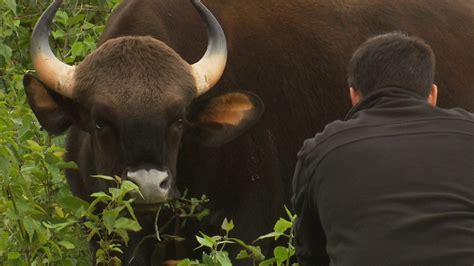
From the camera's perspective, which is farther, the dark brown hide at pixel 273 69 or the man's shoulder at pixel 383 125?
the dark brown hide at pixel 273 69

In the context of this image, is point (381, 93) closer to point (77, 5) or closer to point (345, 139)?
point (345, 139)

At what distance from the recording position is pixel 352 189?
5.06 metres

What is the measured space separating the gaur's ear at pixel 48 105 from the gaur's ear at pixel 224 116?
72 centimetres

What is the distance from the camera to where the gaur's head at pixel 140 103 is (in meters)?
6.57

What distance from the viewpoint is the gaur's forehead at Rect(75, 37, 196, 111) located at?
670 centimetres

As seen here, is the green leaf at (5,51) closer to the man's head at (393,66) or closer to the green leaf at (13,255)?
the green leaf at (13,255)

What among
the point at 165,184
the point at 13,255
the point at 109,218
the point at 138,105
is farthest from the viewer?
the point at 138,105

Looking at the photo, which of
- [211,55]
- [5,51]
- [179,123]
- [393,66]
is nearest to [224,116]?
[211,55]

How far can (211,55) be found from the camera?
7227 mm

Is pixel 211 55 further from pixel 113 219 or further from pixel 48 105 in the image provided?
pixel 113 219

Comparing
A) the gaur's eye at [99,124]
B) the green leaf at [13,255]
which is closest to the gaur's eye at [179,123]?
the gaur's eye at [99,124]

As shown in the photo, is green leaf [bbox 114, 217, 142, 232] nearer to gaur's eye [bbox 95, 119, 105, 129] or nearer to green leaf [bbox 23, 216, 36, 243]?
green leaf [bbox 23, 216, 36, 243]

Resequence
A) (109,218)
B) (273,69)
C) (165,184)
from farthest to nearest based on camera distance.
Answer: (273,69) < (165,184) < (109,218)

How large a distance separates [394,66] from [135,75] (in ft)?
6.30
